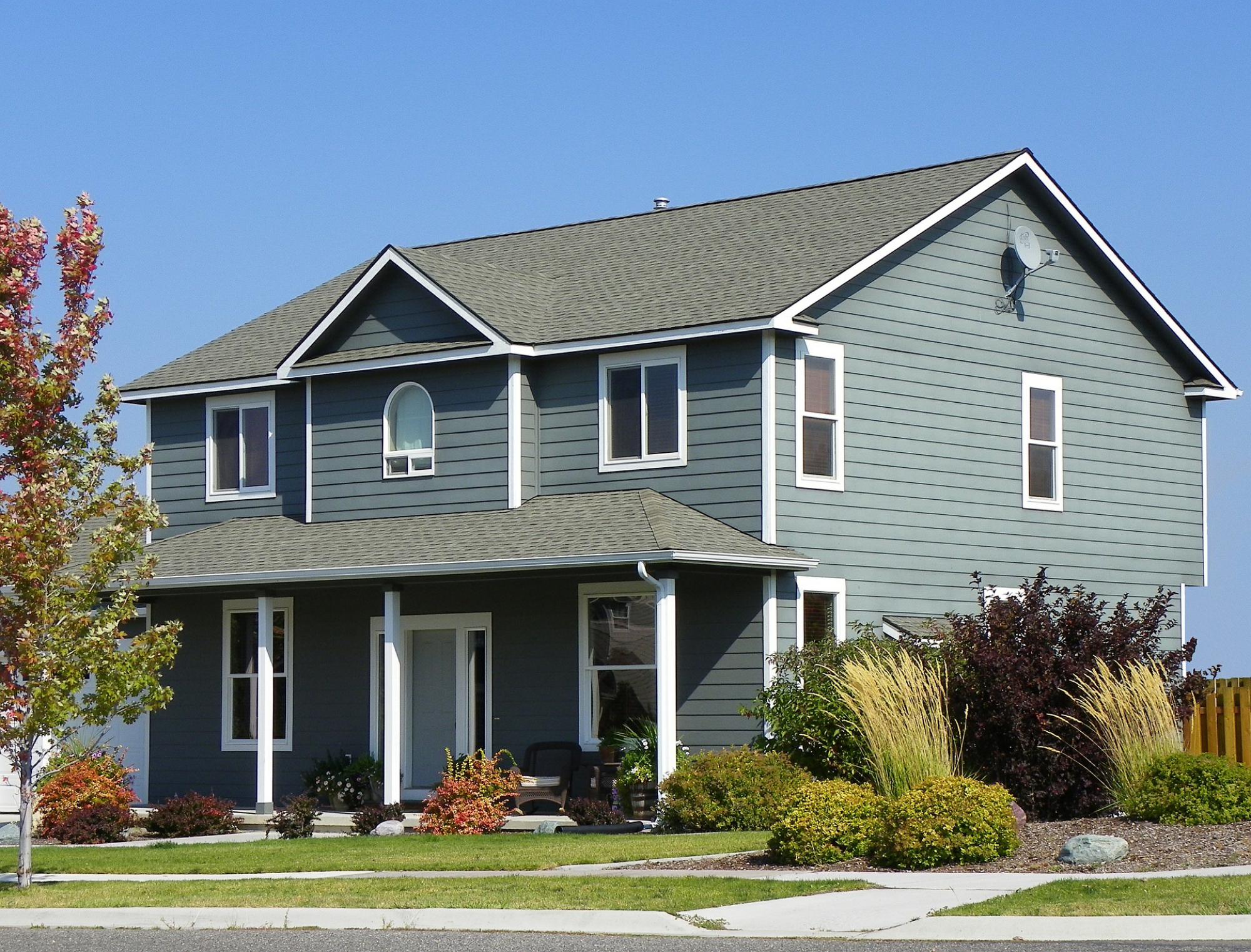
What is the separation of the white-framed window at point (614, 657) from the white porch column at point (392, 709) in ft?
7.57

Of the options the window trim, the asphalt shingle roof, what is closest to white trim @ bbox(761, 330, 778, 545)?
the asphalt shingle roof

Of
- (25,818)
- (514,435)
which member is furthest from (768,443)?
(25,818)

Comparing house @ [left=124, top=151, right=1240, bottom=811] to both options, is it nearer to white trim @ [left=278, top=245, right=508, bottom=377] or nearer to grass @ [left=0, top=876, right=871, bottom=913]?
white trim @ [left=278, top=245, right=508, bottom=377]

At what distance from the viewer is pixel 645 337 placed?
75.5 feet

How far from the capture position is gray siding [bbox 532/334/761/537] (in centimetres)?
2242

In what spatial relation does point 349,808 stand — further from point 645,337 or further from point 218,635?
point 645,337

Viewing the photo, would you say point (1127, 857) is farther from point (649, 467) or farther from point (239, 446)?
point (239, 446)

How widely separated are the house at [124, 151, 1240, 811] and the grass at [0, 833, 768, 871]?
2.83 m

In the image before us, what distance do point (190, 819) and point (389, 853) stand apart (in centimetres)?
485

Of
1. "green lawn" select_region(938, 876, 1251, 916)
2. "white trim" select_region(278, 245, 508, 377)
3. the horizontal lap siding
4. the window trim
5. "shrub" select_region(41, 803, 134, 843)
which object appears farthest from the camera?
the window trim

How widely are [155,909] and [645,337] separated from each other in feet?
35.6

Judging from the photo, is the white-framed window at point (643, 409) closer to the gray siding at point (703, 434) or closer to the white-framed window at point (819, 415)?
the gray siding at point (703, 434)

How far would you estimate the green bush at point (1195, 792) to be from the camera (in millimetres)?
Result: 17094

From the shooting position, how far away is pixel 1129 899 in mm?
12812
